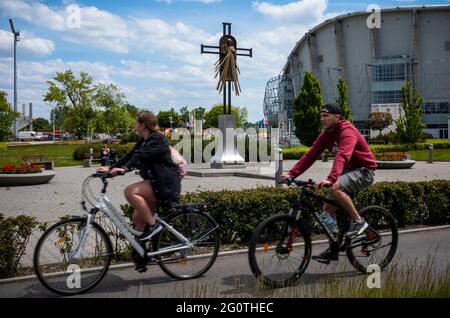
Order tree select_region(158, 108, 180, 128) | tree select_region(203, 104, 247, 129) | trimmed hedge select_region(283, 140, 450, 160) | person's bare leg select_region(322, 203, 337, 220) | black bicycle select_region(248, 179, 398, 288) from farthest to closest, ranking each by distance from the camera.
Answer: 1. tree select_region(158, 108, 180, 128)
2. tree select_region(203, 104, 247, 129)
3. trimmed hedge select_region(283, 140, 450, 160)
4. person's bare leg select_region(322, 203, 337, 220)
5. black bicycle select_region(248, 179, 398, 288)

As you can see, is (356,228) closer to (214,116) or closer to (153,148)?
(153,148)

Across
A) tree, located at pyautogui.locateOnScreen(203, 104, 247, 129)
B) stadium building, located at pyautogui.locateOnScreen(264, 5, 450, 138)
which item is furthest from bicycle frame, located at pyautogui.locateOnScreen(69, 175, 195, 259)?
tree, located at pyautogui.locateOnScreen(203, 104, 247, 129)

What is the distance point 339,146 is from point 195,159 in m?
25.4

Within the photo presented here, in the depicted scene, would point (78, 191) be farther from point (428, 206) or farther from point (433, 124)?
point (433, 124)

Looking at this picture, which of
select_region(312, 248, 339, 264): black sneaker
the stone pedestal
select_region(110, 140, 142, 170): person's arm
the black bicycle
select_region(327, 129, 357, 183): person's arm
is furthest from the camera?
the stone pedestal

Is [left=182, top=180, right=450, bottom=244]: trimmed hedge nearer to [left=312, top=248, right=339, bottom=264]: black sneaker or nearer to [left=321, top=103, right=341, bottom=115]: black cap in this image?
[left=312, top=248, right=339, bottom=264]: black sneaker

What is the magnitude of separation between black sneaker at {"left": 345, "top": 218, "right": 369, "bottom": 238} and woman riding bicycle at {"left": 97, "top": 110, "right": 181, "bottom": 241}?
6.37 ft

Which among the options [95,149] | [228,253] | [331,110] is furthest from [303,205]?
[95,149]

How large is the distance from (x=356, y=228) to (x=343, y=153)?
895 millimetres

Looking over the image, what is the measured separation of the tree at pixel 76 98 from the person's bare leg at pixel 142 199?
69.5 metres

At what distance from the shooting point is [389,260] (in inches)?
233

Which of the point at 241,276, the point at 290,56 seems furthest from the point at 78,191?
the point at 290,56

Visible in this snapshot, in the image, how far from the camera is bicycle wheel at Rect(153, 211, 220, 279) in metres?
5.50

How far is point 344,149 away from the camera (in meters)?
5.33
